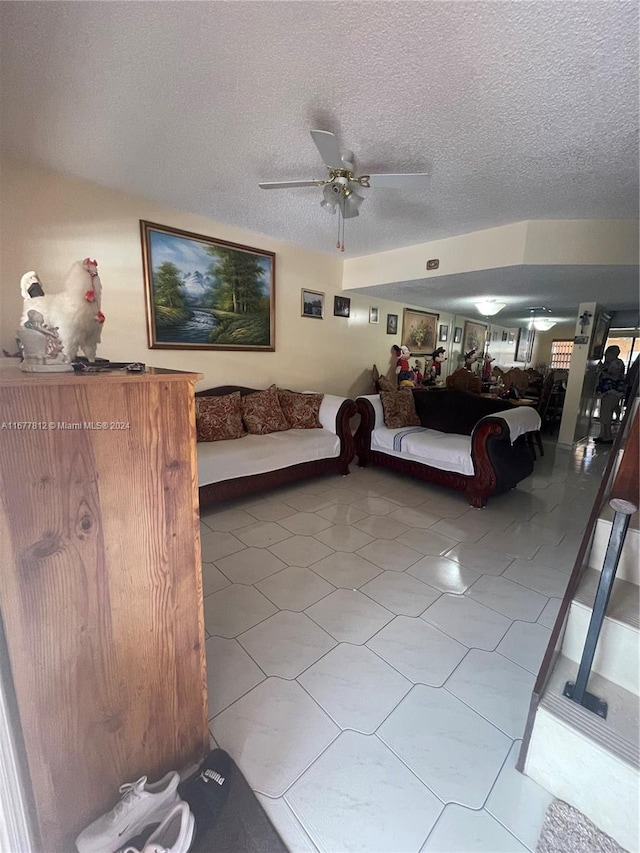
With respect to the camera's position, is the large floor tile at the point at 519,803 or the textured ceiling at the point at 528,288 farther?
the textured ceiling at the point at 528,288

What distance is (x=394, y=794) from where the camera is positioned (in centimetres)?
100

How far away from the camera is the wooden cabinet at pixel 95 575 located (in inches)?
27.5

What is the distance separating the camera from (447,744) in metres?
1.13

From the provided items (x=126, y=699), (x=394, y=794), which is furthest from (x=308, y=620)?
(x=126, y=699)

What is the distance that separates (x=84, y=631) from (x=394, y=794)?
0.98m

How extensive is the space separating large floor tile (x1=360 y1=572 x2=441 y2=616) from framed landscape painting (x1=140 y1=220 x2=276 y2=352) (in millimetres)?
2557

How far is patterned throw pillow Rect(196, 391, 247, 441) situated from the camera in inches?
118

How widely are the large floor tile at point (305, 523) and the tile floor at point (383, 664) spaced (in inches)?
0.6

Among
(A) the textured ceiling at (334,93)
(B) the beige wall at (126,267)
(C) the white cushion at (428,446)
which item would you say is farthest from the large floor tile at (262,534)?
(A) the textured ceiling at (334,93)

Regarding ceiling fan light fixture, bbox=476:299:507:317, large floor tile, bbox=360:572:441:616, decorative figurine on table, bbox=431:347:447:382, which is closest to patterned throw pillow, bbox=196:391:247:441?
large floor tile, bbox=360:572:441:616

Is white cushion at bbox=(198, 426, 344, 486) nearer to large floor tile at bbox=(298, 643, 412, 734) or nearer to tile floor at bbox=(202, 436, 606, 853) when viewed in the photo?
tile floor at bbox=(202, 436, 606, 853)

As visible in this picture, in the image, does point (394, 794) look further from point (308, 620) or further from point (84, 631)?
point (84, 631)

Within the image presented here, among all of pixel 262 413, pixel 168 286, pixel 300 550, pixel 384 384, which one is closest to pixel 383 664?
pixel 300 550

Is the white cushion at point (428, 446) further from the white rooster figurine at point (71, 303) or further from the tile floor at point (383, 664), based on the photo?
the white rooster figurine at point (71, 303)
